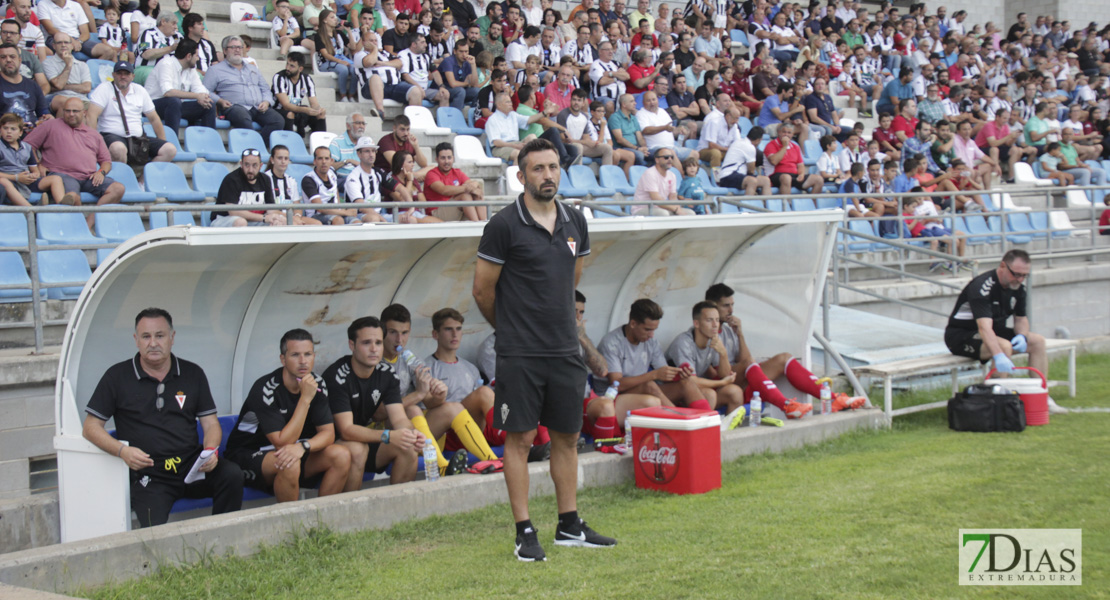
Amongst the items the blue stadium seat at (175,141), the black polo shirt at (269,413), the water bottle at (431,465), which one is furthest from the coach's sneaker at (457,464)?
the blue stadium seat at (175,141)

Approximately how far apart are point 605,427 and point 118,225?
15.4ft

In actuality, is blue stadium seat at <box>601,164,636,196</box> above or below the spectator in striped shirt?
below

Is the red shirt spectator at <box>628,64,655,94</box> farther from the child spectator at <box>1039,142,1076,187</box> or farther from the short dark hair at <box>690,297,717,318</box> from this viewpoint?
the short dark hair at <box>690,297,717,318</box>

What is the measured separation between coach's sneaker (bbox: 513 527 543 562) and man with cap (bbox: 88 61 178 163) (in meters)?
6.99

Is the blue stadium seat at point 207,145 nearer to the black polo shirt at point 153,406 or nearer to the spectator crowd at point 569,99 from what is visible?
the spectator crowd at point 569,99

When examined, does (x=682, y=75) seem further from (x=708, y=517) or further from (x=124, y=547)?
(x=124, y=547)

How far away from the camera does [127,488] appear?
5.29m

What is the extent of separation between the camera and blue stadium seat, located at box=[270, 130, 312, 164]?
11.1 metres

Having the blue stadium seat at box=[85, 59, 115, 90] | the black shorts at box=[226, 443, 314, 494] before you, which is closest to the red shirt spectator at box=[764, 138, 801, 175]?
the blue stadium seat at box=[85, 59, 115, 90]

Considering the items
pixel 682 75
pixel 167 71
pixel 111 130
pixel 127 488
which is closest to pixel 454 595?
pixel 127 488

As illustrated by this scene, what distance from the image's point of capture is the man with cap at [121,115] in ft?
32.5

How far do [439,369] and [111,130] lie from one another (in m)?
5.31

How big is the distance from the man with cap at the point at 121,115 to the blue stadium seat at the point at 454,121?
3906 mm

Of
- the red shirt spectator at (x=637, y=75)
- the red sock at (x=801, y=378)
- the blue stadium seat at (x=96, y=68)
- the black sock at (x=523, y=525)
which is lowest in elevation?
the black sock at (x=523, y=525)
